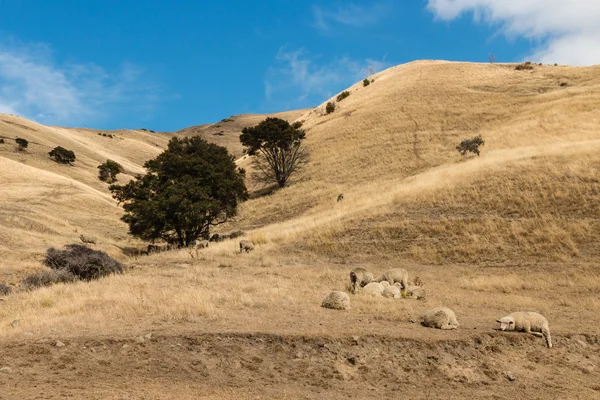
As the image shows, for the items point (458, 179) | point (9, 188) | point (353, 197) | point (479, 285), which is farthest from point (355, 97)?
point (479, 285)

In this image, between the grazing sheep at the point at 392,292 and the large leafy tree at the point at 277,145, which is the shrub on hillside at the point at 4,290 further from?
the large leafy tree at the point at 277,145

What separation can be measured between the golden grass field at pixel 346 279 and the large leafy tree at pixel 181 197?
3.56 meters

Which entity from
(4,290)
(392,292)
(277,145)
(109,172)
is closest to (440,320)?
(392,292)

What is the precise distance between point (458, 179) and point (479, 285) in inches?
643

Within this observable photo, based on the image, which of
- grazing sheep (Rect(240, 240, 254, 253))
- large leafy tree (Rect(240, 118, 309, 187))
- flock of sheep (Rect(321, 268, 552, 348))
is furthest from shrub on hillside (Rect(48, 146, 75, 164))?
flock of sheep (Rect(321, 268, 552, 348))

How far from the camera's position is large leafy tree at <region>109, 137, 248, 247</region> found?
34.1 m

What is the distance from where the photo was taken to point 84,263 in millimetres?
21672

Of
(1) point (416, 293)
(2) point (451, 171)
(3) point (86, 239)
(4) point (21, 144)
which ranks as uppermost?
(4) point (21, 144)

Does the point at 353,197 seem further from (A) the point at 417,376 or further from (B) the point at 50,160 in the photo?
(B) the point at 50,160

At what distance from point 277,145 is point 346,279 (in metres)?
38.5

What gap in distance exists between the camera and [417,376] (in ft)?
31.9

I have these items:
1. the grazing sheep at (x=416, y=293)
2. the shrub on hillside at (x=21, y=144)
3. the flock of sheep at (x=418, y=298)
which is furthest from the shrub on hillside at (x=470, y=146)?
→ the shrub on hillside at (x=21, y=144)

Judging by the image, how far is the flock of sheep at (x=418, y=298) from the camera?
476 inches

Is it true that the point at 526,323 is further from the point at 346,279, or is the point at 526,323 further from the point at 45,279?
the point at 45,279
